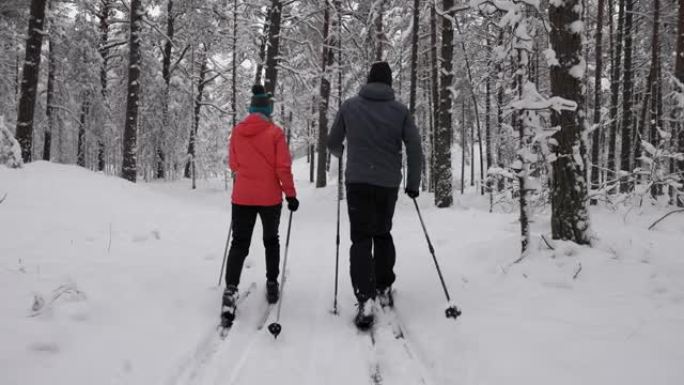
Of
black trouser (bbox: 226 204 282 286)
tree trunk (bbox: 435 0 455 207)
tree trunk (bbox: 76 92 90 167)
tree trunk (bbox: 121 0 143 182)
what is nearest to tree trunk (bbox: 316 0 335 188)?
tree trunk (bbox: 435 0 455 207)

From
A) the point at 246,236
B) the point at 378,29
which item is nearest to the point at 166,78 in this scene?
the point at 378,29

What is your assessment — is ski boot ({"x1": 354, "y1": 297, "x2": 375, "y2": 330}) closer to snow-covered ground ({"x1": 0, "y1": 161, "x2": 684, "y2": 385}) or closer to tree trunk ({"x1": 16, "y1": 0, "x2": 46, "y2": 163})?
snow-covered ground ({"x1": 0, "y1": 161, "x2": 684, "y2": 385})

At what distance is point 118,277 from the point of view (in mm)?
4684

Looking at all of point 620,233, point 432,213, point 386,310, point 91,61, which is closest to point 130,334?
point 386,310

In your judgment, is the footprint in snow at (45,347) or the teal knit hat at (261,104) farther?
the teal knit hat at (261,104)

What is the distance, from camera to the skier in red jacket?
14.8 ft

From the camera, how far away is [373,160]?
14.4 feet

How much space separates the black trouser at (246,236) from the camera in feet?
14.7

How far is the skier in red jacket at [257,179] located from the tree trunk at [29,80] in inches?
396

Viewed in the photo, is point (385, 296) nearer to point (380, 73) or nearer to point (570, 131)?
point (380, 73)

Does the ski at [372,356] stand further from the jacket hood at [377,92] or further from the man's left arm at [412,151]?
the jacket hood at [377,92]

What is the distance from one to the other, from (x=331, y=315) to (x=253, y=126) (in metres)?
2.12

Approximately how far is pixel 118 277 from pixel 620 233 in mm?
6313

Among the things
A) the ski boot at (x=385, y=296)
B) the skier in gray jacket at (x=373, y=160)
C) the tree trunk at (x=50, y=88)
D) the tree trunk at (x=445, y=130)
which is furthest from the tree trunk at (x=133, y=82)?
the ski boot at (x=385, y=296)
